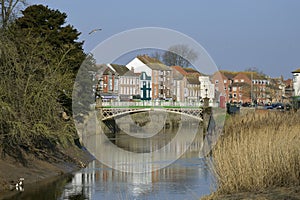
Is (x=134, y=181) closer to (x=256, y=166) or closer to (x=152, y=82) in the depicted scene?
(x=256, y=166)

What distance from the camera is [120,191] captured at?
2392 centimetres

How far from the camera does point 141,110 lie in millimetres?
61219

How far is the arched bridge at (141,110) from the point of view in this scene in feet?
197

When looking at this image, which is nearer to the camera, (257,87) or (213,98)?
(213,98)

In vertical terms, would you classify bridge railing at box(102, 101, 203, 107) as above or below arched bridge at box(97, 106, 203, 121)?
above

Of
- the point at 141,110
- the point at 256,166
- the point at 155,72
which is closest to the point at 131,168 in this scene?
the point at 155,72

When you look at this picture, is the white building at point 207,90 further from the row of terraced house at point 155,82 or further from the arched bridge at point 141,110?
the arched bridge at point 141,110

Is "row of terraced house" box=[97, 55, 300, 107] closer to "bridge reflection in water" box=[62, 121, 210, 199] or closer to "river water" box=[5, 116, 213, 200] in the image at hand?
"bridge reflection in water" box=[62, 121, 210, 199]

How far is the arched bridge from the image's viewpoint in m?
60.1

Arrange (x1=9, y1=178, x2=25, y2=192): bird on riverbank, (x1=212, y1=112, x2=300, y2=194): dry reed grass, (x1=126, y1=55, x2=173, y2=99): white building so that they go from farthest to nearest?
(x1=126, y1=55, x2=173, y2=99): white building < (x1=9, y1=178, x2=25, y2=192): bird on riverbank < (x1=212, y1=112, x2=300, y2=194): dry reed grass

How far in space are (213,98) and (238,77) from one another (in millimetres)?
83066

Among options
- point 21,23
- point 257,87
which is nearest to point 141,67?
point 21,23

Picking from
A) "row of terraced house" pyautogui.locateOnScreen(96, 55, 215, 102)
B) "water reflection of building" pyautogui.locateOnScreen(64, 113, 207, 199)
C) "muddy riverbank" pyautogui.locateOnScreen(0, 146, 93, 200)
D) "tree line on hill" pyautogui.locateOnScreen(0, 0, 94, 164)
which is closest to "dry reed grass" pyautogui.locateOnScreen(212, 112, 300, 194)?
"water reflection of building" pyautogui.locateOnScreen(64, 113, 207, 199)

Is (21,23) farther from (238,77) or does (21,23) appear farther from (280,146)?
(238,77)
